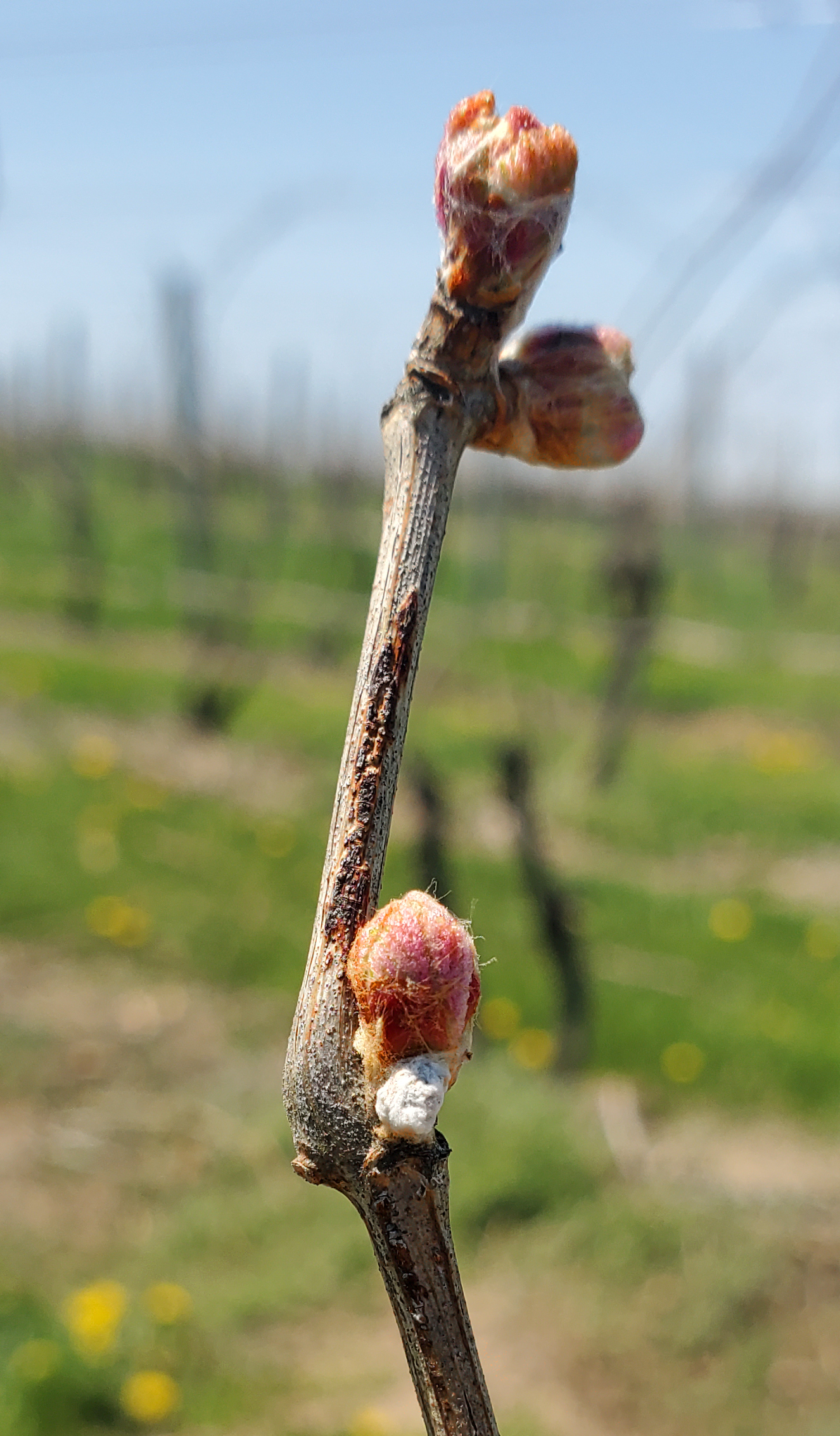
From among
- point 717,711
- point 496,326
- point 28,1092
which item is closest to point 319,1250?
point 28,1092

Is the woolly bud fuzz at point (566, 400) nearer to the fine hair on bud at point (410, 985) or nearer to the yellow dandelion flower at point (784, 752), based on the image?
the fine hair on bud at point (410, 985)

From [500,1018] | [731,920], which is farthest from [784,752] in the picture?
[500,1018]

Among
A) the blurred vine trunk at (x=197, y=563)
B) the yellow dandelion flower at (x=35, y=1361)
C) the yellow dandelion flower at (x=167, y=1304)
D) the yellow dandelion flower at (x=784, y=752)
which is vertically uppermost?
the blurred vine trunk at (x=197, y=563)

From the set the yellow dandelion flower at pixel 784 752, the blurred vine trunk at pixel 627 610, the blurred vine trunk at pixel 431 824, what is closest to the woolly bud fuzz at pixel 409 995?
the blurred vine trunk at pixel 431 824

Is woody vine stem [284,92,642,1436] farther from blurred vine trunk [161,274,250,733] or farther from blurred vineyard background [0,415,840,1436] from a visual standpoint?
blurred vine trunk [161,274,250,733]

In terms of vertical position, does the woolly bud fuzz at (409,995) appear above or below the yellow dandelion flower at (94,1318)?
above

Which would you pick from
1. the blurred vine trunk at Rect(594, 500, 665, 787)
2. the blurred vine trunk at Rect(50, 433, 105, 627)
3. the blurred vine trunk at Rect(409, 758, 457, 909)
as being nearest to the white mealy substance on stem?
the blurred vine trunk at Rect(409, 758, 457, 909)

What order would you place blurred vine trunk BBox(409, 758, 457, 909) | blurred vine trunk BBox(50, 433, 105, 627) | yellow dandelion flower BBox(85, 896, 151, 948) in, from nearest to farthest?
blurred vine trunk BBox(409, 758, 457, 909), yellow dandelion flower BBox(85, 896, 151, 948), blurred vine trunk BBox(50, 433, 105, 627)
